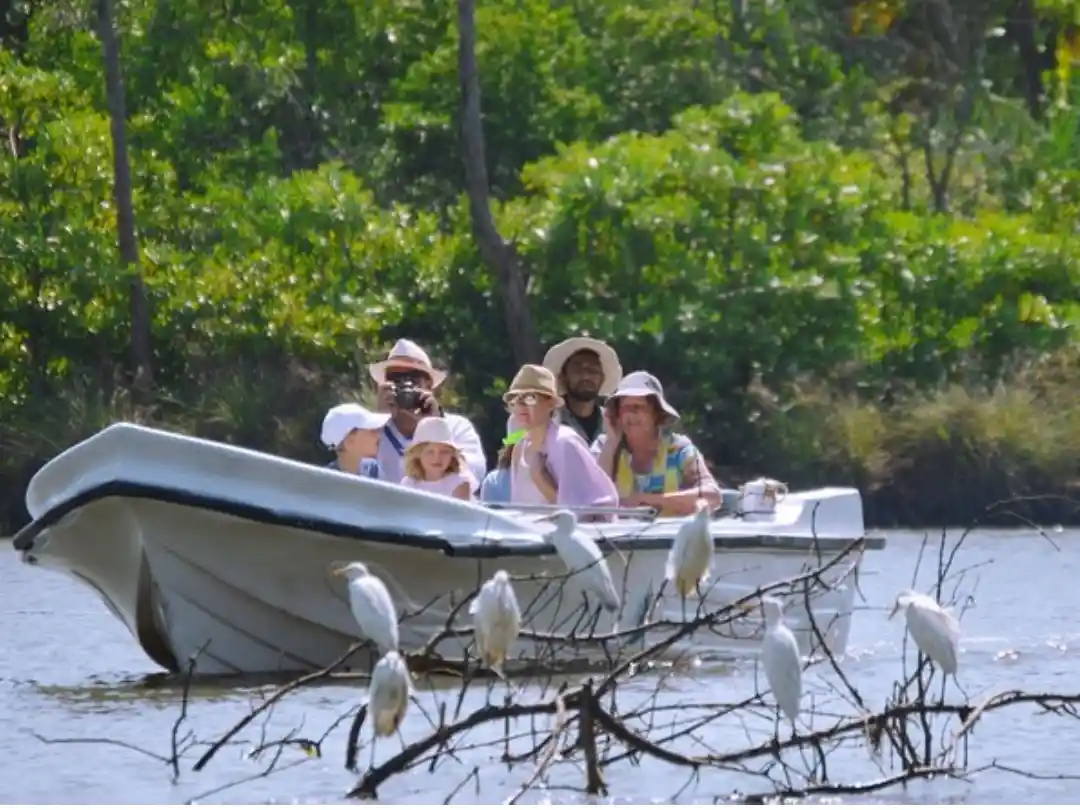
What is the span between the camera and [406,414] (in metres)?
12.3

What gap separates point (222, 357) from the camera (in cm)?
2678

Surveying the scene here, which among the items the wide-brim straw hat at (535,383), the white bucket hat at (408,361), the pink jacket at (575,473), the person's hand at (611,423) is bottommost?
the pink jacket at (575,473)

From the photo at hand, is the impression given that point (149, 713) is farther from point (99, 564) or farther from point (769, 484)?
point (769, 484)

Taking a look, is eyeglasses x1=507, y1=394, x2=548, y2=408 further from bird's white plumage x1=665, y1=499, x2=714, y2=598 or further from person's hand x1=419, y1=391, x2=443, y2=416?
bird's white plumage x1=665, y1=499, x2=714, y2=598

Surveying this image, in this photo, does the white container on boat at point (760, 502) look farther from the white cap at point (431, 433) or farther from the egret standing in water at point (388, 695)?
the egret standing in water at point (388, 695)

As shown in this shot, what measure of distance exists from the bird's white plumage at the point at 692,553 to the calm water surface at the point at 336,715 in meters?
0.61

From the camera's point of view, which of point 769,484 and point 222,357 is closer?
point 769,484

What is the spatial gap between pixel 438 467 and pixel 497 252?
1476cm

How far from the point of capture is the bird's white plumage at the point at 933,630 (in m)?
9.34

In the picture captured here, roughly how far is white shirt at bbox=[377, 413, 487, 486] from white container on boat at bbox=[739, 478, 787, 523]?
1.25m

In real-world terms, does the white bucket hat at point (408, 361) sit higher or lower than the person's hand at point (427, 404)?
higher

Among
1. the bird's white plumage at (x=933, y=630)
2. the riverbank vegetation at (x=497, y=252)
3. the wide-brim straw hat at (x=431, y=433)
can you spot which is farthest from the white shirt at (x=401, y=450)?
the riverbank vegetation at (x=497, y=252)

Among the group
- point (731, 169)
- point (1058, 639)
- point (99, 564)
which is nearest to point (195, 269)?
point (731, 169)

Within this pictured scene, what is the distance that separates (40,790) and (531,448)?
108 inches
